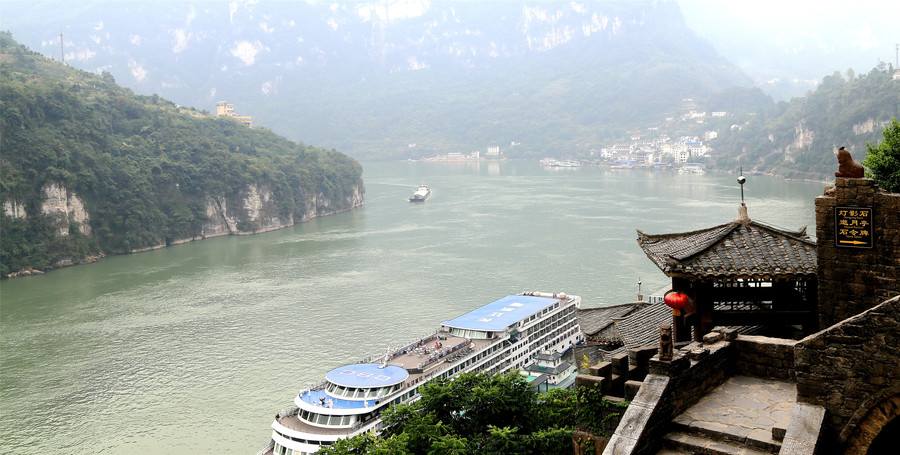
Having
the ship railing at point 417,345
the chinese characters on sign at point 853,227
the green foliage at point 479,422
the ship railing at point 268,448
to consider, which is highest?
the chinese characters on sign at point 853,227

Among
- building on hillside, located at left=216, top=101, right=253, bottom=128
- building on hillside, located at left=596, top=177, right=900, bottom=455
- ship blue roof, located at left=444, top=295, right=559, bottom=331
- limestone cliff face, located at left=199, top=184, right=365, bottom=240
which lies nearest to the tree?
building on hillside, located at left=596, top=177, right=900, bottom=455

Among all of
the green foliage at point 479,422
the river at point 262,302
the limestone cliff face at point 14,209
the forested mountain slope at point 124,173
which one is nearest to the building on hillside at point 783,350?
the green foliage at point 479,422

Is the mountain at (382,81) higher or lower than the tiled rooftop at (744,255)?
higher

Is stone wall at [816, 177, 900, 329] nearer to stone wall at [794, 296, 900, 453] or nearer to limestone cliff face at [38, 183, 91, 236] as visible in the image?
stone wall at [794, 296, 900, 453]

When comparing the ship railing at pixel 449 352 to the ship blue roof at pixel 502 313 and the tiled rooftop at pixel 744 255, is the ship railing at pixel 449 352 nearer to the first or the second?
the ship blue roof at pixel 502 313

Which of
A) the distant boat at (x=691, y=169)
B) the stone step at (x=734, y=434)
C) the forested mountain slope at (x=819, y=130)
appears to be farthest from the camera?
the distant boat at (x=691, y=169)

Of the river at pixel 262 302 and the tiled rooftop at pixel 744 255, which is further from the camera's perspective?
the river at pixel 262 302

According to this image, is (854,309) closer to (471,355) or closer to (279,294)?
(471,355)

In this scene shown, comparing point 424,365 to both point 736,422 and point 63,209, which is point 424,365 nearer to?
point 736,422
